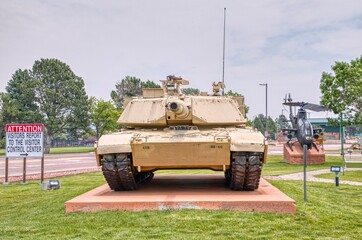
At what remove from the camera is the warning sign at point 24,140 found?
1520 cm

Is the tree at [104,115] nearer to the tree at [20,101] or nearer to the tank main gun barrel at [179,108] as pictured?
the tree at [20,101]

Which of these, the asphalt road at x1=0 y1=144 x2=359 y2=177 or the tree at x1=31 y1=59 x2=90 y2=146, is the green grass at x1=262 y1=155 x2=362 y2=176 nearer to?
the asphalt road at x1=0 y1=144 x2=359 y2=177

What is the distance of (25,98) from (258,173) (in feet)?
136

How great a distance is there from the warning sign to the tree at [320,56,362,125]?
14693 millimetres

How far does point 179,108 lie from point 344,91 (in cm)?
1599

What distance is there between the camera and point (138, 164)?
8953mm

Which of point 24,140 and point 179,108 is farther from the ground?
point 179,108

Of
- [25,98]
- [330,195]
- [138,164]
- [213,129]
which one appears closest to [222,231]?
[138,164]

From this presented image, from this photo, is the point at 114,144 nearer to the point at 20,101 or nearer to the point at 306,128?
the point at 306,128

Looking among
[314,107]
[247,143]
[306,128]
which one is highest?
[314,107]

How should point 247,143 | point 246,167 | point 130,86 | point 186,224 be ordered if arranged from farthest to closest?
point 130,86 → point 246,167 → point 247,143 → point 186,224

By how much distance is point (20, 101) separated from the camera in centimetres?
4688

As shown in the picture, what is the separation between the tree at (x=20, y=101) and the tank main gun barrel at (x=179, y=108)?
37.5m

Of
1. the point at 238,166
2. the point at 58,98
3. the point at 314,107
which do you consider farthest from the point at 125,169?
the point at 58,98
